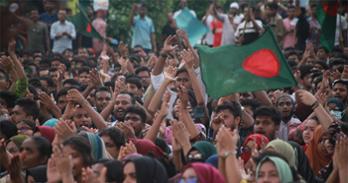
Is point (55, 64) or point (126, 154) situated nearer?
point (126, 154)

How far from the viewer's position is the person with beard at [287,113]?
13.1 meters

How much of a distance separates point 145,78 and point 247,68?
5336 millimetres

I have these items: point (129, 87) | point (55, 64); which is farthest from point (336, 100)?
point (55, 64)

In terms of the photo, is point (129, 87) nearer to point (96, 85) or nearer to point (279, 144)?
point (96, 85)

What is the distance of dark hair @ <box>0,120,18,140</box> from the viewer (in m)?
11.7

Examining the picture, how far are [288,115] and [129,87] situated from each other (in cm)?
285

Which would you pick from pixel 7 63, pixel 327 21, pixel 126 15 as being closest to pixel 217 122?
pixel 7 63

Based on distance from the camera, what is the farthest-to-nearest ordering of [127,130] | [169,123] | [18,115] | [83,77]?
[83,77] < [169,123] < [18,115] < [127,130]

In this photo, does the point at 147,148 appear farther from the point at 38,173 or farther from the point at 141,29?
the point at 141,29

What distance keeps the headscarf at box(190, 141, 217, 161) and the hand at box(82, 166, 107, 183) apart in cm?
104

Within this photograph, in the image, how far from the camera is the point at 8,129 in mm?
11766

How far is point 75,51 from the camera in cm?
2455

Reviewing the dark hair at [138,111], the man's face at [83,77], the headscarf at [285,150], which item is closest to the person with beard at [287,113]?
the dark hair at [138,111]

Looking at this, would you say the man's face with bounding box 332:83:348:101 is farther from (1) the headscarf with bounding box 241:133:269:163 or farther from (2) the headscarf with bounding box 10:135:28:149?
(2) the headscarf with bounding box 10:135:28:149
